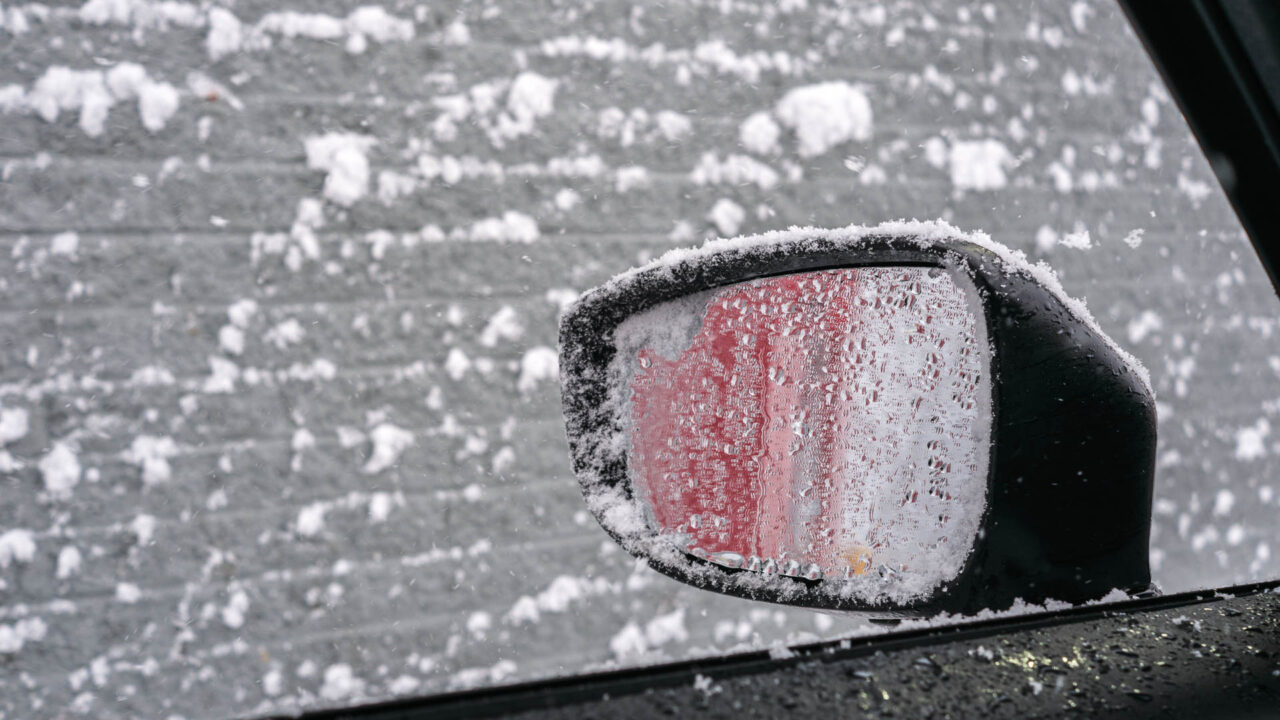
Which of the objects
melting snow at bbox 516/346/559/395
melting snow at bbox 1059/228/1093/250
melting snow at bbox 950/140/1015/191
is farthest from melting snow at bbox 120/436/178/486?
melting snow at bbox 1059/228/1093/250

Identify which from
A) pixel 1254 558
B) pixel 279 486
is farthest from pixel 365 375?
pixel 1254 558

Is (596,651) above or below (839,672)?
below

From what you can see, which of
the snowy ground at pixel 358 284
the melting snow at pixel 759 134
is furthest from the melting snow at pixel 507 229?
the melting snow at pixel 759 134

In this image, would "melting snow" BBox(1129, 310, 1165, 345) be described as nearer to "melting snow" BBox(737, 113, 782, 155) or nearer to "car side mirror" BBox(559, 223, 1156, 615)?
"melting snow" BBox(737, 113, 782, 155)

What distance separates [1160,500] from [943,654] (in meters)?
1.44

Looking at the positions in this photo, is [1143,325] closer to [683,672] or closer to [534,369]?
[534,369]

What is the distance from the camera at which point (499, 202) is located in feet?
3.44

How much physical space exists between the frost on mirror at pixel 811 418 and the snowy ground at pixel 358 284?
69cm

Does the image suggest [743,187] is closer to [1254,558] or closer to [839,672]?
[839,672]

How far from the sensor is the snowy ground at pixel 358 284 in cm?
91

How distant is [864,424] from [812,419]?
0.09ft

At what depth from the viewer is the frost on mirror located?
323mm

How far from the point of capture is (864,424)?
0.36 m

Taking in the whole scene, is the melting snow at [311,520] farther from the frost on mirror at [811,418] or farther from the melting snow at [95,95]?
the frost on mirror at [811,418]
